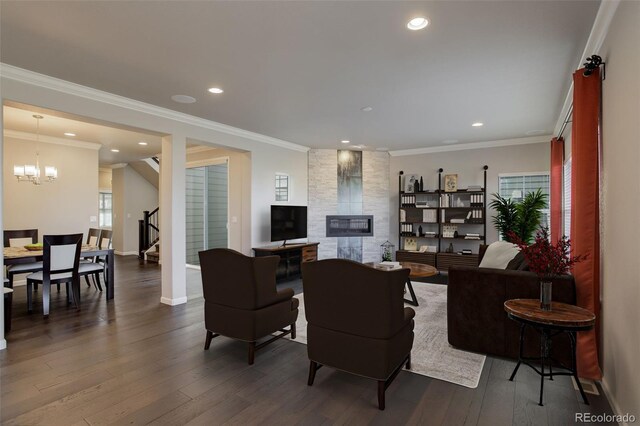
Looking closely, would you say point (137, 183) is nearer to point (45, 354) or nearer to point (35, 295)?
point (35, 295)

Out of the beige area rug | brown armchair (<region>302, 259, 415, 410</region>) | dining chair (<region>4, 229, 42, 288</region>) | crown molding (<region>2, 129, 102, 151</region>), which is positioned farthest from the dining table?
brown armchair (<region>302, 259, 415, 410</region>)

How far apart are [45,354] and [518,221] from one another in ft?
22.8

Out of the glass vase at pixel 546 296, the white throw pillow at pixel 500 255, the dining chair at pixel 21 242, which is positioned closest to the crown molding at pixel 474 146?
the white throw pillow at pixel 500 255

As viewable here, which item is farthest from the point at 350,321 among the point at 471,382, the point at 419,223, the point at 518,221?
the point at 419,223

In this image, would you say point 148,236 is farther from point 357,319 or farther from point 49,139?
point 357,319

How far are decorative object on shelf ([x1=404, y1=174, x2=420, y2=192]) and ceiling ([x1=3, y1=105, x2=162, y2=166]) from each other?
522 cm

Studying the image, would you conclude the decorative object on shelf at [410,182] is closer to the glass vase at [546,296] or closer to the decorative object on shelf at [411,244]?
the decorative object on shelf at [411,244]

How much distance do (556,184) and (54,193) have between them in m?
9.45

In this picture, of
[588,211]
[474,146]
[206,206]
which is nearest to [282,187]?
[206,206]

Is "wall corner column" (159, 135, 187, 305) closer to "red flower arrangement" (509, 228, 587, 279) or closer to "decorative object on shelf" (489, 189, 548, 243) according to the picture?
"red flower arrangement" (509, 228, 587, 279)

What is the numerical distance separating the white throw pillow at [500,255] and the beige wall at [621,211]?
1.41 metres

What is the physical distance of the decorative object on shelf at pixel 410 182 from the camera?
7473 millimetres

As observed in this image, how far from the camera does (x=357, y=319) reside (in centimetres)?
236

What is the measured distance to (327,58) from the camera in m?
3.06
